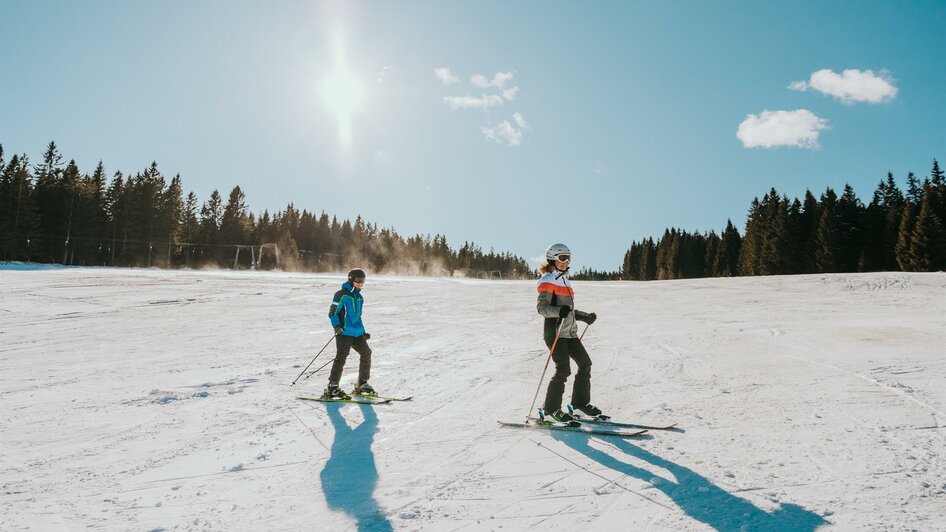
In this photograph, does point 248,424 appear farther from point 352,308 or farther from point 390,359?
point 390,359

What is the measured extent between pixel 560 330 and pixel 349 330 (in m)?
3.46

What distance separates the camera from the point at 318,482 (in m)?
4.11

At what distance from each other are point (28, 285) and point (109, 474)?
21.7 m

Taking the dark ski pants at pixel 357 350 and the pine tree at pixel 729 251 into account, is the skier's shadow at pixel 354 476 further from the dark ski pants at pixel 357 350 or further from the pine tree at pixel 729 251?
the pine tree at pixel 729 251

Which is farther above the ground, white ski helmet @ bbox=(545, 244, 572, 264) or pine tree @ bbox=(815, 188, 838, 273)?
pine tree @ bbox=(815, 188, 838, 273)

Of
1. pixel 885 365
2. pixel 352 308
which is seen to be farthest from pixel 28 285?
pixel 885 365

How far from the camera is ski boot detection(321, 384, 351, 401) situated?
704cm

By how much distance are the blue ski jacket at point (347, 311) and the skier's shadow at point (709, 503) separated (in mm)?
4234

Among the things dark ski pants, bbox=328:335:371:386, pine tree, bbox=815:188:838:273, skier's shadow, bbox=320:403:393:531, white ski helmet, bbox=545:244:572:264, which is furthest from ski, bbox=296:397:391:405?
pine tree, bbox=815:188:838:273

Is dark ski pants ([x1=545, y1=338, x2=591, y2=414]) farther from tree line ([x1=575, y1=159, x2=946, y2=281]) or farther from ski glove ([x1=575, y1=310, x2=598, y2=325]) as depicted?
tree line ([x1=575, y1=159, x2=946, y2=281])

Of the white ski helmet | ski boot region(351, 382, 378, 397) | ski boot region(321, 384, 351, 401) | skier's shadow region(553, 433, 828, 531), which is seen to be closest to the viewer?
skier's shadow region(553, 433, 828, 531)

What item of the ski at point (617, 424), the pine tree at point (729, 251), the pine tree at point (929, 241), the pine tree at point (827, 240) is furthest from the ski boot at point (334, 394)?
the pine tree at point (729, 251)

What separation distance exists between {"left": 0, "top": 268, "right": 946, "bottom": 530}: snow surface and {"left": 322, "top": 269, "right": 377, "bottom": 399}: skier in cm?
48

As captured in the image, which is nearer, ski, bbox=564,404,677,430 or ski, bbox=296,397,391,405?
ski, bbox=564,404,677,430
